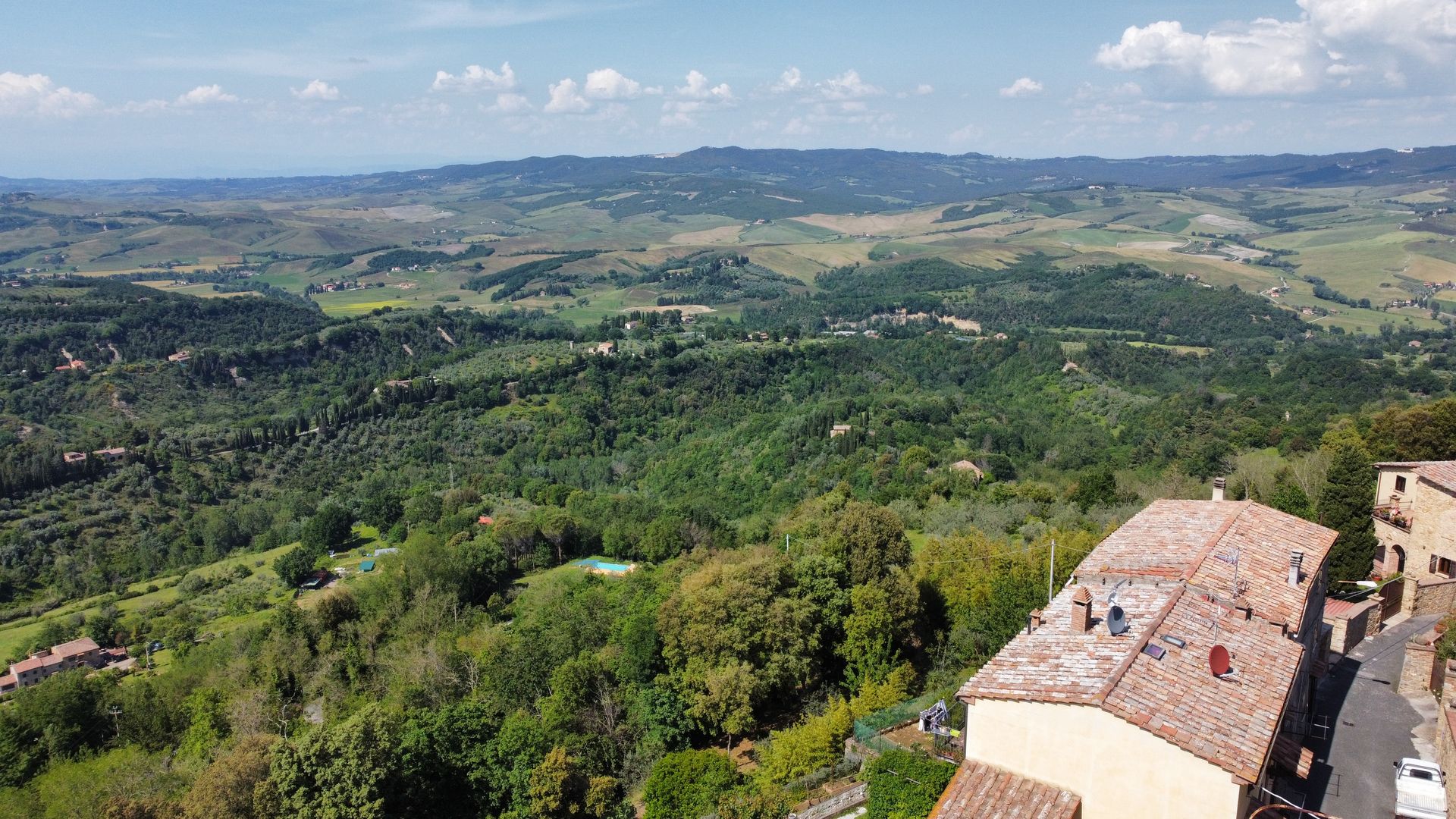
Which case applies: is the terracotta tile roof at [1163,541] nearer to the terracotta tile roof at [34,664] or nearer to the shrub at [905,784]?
the shrub at [905,784]

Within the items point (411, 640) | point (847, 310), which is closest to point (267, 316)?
point (847, 310)

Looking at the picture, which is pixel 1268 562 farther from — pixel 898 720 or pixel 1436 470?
pixel 1436 470

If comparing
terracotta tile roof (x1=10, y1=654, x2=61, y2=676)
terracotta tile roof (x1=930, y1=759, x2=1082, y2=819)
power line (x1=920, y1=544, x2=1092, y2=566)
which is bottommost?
terracotta tile roof (x1=10, y1=654, x2=61, y2=676)

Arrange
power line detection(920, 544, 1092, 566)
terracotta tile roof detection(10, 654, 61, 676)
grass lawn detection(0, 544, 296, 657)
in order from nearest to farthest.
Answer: power line detection(920, 544, 1092, 566), terracotta tile roof detection(10, 654, 61, 676), grass lawn detection(0, 544, 296, 657)

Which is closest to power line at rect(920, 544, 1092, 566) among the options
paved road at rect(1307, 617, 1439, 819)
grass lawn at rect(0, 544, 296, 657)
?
paved road at rect(1307, 617, 1439, 819)

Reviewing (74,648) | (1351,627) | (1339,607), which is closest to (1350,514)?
(1339,607)

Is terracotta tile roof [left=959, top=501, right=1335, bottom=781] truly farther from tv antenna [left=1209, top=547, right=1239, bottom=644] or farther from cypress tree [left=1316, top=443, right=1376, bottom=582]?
cypress tree [left=1316, top=443, right=1376, bottom=582]
